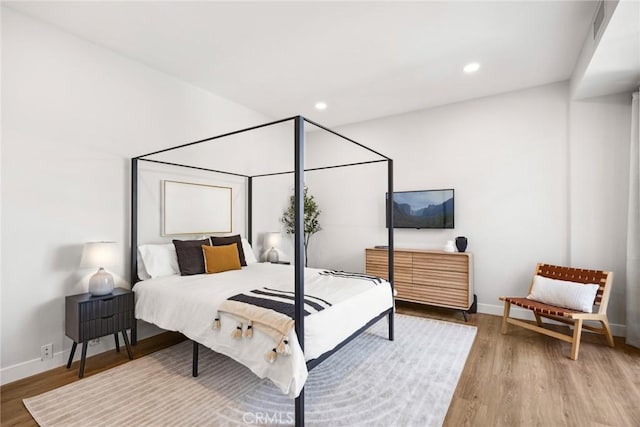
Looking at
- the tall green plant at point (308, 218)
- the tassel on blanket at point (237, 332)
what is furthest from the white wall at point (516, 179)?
the tassel on blanket at point (237, 332)

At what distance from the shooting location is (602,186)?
345 cm

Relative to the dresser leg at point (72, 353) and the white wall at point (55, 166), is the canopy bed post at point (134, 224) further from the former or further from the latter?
the dresser leg at point (72, 353)

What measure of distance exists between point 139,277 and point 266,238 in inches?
72.0

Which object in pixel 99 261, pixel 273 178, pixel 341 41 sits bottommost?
pixel 99 261

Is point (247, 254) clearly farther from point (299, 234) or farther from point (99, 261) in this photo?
point (299, 234)

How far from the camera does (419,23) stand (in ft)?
8.49

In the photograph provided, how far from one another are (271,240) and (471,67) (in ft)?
11.0

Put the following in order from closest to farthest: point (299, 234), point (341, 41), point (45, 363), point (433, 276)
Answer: point (299, 234) → point (45, 363) → point (341, 41) → point (433, 276)

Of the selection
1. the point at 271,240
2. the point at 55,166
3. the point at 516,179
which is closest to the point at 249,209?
the point at 271,240

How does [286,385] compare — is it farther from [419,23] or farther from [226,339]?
[419,23]

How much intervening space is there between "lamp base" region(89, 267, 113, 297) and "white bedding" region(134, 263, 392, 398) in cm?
26

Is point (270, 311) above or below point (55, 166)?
below

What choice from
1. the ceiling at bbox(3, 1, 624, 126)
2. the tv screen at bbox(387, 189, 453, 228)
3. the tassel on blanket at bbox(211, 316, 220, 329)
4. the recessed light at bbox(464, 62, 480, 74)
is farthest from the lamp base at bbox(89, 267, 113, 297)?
the recessed light at bbox(464, 62, 480, 74)

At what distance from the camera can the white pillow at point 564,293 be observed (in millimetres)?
2947
